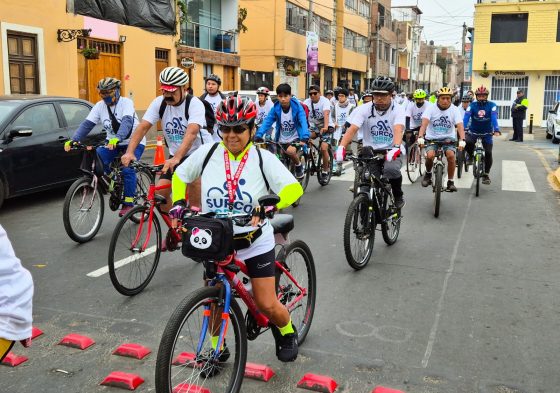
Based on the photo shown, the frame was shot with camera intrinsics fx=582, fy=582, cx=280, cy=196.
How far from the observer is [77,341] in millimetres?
4227

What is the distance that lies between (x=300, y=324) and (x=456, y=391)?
123 cm

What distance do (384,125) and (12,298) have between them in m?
5.61

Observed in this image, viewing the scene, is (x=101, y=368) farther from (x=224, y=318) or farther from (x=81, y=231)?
(x=81, y=231)

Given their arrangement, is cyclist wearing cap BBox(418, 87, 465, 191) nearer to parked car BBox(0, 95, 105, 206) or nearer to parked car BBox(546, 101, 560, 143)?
parked car BBox(0, 95, 105, 206)

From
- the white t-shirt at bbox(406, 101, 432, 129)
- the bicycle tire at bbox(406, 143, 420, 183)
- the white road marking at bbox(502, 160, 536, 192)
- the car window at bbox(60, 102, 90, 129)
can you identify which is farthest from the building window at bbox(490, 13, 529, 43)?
the car window at bbox(60, 102, 90, 129)

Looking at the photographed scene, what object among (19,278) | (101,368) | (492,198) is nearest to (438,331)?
(101,368)

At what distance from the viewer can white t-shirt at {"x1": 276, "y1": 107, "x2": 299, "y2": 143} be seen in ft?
33.0

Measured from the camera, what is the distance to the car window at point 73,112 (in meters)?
9.62

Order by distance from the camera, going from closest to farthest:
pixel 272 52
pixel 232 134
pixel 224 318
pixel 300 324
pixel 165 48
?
1. pixel 224 318
2. pixel 232 134
3. pixel 300 324
4. pixel 165 48
5. pixel 272 52

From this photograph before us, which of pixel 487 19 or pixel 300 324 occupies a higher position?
pixel 487 19

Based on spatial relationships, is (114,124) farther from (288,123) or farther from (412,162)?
(412,162)

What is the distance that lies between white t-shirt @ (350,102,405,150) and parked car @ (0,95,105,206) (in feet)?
15.2

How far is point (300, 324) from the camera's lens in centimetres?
438

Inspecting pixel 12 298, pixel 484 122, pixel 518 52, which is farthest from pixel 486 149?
pixel 518 52
